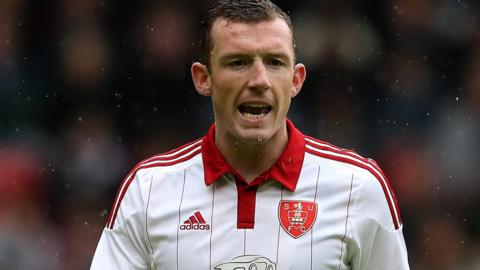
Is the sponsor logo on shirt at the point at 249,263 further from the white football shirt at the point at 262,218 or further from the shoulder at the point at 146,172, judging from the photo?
the shoulder at the point at 146,172

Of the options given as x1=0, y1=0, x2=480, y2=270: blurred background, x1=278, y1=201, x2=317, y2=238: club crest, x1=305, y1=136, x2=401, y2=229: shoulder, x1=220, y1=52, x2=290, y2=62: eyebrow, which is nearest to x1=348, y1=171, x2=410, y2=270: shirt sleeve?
x1=305, y1=136, x2=401, y2=229: shoulder

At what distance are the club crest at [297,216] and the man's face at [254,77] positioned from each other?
24 cm

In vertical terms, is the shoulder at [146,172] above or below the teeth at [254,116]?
below

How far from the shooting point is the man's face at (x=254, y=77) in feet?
12.0

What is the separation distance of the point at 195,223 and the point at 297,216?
0.35m

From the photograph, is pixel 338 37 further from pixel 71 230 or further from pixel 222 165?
pixel 222 165

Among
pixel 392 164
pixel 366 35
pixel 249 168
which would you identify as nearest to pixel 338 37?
pixel 366 35

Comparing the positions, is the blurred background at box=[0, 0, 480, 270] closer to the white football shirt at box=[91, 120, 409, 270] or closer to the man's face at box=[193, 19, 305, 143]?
the white football shirt at box=[91, 120, 409, 270]

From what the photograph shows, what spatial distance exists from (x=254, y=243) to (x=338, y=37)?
4.25 m

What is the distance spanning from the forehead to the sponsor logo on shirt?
0.68 m

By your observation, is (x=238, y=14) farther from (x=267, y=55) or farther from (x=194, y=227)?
(x=194, y=227)

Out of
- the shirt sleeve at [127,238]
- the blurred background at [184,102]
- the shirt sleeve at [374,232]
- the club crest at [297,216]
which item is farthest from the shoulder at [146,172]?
the blurred background at [184,102]

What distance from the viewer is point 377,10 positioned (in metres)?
7.91

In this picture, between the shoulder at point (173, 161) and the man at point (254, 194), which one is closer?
the man at point (254, 194)
